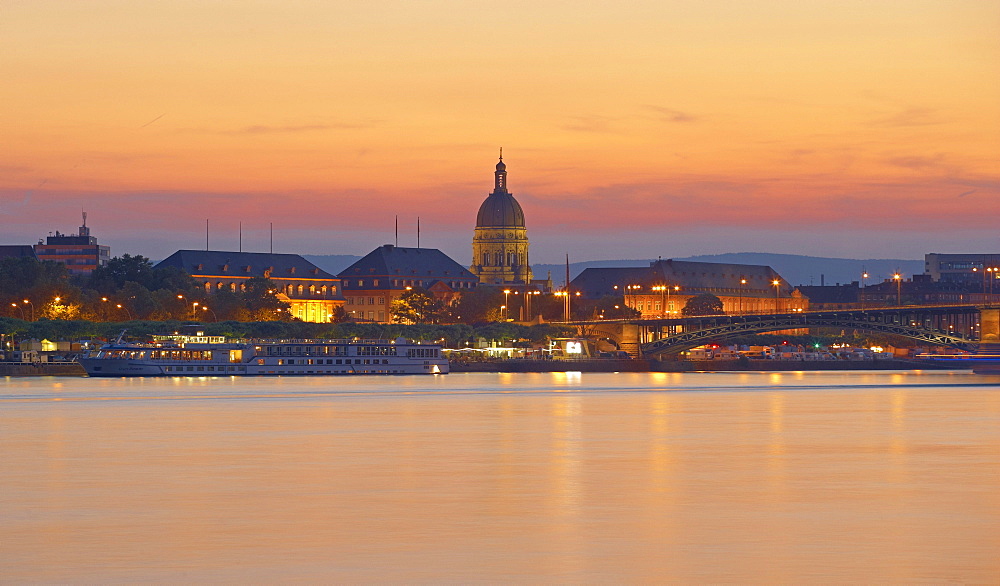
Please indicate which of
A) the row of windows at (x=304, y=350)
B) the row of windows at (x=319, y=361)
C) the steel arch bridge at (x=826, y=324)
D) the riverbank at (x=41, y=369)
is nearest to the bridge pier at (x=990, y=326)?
the steel arch bridge at (x=826, y=324)

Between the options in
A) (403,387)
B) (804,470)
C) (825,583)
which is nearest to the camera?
(825,583)

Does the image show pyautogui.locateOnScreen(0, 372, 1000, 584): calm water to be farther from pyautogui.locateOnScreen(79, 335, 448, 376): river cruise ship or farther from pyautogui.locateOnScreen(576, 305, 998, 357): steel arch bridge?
pyautogui.locateOnScreen(576, 305, 998, 357): steel arch bridge

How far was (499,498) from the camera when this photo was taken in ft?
109

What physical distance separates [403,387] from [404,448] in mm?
69287

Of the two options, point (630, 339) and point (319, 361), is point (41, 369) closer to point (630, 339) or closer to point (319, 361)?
point (319, 361)

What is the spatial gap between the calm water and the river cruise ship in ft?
263

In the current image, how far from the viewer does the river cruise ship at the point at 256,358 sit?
148 metres

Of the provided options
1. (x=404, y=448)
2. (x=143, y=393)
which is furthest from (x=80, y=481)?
(x=143, y=393)

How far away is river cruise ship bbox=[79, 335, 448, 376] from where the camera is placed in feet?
486

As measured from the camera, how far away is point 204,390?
355 feet

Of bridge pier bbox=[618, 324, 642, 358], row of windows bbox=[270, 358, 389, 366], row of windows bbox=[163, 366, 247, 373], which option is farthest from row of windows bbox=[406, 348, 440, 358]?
bridge pier bbox=[618, 324, 642, 358]

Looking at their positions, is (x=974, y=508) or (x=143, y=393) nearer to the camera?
(x=974, y=508)

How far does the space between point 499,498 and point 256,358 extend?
414 ft

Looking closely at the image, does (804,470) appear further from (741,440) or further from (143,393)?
(143,393)
